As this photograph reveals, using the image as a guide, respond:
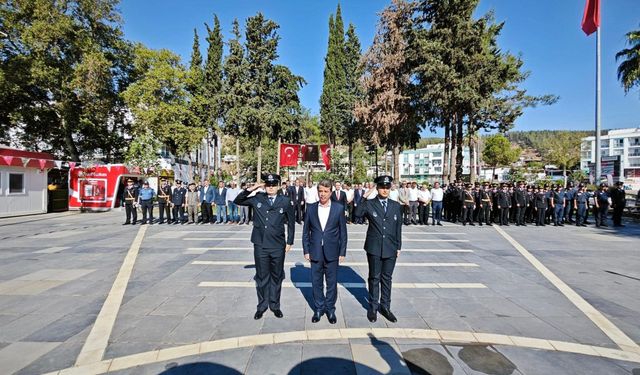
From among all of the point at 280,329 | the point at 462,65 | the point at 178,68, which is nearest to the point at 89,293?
the point at 280,329

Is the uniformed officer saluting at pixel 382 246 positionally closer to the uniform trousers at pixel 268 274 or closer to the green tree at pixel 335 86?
the uniform trousers at pixel 268 274

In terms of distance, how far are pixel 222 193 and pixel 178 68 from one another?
22.5 metres

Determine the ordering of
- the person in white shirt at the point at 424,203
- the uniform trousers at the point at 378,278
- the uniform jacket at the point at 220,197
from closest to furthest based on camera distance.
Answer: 1. the uniform trousers at the point at 378,278
2. the person in white shirt at the point at 424,203
3. the uniform jacket at the point at 220,197

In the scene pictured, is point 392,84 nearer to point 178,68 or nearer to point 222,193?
point 222,193

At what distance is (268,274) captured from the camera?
14.7ft

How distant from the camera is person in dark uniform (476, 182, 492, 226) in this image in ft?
46.9

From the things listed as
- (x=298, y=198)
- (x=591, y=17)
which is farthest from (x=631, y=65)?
(x=298, y=198)

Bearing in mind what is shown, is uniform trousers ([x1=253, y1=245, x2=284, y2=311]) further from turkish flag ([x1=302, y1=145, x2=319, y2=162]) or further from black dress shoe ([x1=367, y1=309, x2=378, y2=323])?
turkish flag ([x1=302, y1=145, x2=319, y2=162])

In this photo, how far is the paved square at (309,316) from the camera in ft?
11.0

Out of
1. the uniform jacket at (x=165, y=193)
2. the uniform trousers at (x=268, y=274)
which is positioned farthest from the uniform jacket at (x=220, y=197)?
the uniform trousers at (x=268, y=274)

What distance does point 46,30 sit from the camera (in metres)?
21.5

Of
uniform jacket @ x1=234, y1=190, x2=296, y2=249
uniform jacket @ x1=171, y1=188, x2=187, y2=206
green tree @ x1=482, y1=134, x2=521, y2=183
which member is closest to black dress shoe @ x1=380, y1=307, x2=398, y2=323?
uniform jacket @ x1=234, y1=190, x2=296, y2=249

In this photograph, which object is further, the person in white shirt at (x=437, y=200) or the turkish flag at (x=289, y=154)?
the turkish flag at (x=289, y=154)

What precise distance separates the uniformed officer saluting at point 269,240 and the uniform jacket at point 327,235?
0.83 ft
